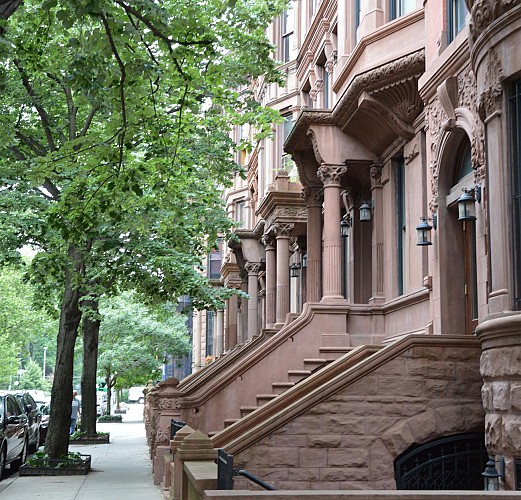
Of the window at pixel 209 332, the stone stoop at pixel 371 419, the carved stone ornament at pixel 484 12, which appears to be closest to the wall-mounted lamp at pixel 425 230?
the stone stoop at pixel 371 419

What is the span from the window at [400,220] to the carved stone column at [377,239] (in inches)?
29.6

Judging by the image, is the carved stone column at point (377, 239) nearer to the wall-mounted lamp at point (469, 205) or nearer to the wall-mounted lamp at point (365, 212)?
the wall-mounted lamp at point (365, 212)

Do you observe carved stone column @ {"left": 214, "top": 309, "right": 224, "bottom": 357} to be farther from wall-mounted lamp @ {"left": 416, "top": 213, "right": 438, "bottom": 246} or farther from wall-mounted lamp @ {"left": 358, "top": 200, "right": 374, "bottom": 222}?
wall-mounted lamp @ {"left": 416, "top": 213, "right": 438, "bottom": 246}

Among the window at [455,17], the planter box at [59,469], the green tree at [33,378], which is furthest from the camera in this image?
the green tree at [33,378]

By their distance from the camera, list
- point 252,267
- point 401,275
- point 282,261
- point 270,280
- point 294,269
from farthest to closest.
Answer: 1. point 252,267
2. point 270,280
3. point 294,269
4. point 282,261
5. point 401,275

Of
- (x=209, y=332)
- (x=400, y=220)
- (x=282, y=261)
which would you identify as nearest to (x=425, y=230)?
(x=400, y=220)

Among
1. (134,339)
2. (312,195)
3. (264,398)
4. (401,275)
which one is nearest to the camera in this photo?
(264,398)

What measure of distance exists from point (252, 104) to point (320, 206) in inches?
190

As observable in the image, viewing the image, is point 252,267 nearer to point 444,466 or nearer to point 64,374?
point 64,374

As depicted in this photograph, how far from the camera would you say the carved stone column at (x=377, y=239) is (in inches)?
710

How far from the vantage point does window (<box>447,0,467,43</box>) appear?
13.3 m

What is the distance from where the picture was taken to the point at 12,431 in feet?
64.0

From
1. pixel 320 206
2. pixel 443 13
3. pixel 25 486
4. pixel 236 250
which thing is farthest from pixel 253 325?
pixel 443 13

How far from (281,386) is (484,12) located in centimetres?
903
